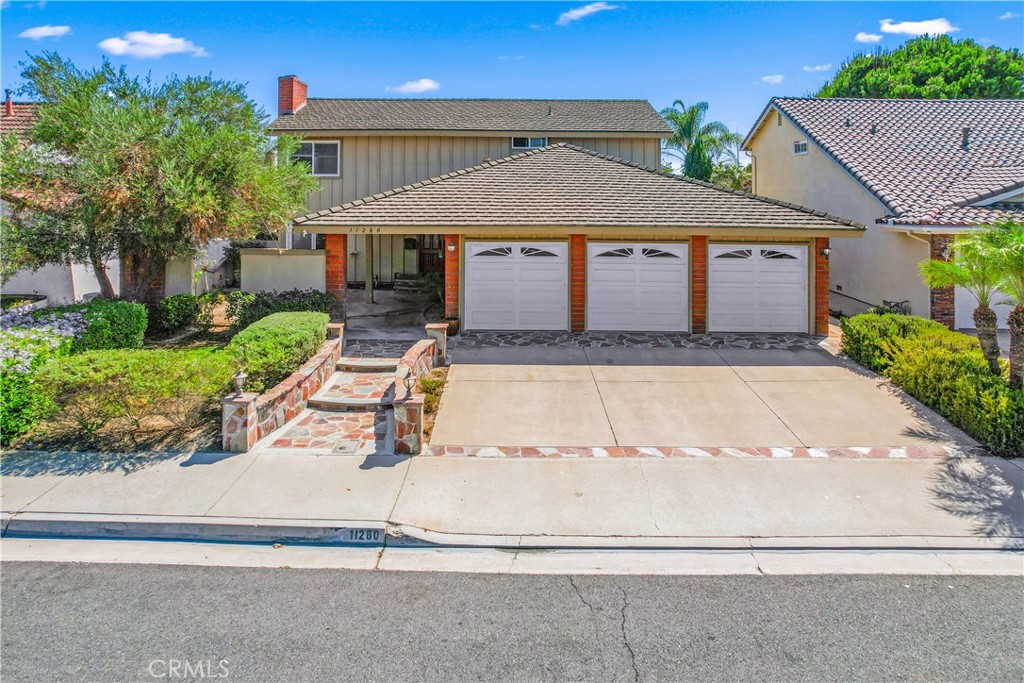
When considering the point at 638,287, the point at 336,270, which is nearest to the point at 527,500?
the point at 638,287

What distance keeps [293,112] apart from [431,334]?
45.9 ft

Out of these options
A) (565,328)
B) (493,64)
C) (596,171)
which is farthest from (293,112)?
(565,328)

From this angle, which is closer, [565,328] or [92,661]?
[92,661]

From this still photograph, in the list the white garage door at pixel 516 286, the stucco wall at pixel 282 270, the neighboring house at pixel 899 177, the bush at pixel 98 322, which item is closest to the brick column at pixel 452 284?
the white garage door at pixel 516 286

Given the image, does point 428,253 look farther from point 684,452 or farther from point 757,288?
point 684,452

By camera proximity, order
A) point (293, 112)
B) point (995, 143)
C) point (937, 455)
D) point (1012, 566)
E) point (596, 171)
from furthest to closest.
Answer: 1. point (293, 112)
2. point (995, 143)
3. point (596, 171)
4. point (937, 455)
5. point (1012, 566)

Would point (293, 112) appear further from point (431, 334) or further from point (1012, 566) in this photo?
point (1012, 566)

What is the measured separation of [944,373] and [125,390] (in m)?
11.4

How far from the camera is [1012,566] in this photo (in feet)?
19.5

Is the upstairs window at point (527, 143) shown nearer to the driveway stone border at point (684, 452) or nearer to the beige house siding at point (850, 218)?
the beige house siding at point (850, 218)

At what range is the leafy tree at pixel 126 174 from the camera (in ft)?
40.2

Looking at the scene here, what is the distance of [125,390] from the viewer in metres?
8.32

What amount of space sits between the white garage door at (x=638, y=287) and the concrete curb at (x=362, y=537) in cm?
946

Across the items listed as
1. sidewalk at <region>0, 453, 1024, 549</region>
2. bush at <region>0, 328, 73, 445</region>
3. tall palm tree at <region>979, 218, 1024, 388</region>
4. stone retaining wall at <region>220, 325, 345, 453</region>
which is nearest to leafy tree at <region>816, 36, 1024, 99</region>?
tall palm tree at <region>979, 218, 1024, 388</region>
